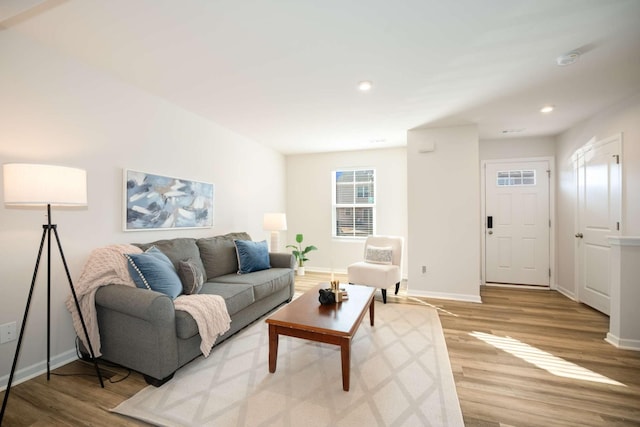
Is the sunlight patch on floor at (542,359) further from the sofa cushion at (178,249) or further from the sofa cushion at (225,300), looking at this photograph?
the sofa cushion at (178,249)

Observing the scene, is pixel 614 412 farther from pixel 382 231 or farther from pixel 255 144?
pixel 255 144

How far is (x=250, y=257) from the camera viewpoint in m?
3.52

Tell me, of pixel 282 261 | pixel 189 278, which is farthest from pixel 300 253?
pixel 189 278

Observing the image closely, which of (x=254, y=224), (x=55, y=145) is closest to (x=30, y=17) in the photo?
(x=55, y=145)

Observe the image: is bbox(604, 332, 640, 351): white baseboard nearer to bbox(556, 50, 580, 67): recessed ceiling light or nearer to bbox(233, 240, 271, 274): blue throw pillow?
bbox(556, 50, 580, 67): recessed ceiling light

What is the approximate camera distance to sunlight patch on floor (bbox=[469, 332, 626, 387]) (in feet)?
6.95

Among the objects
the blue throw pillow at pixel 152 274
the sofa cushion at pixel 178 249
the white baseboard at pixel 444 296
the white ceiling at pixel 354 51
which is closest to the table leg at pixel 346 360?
the blue throw pillow at pixel 152 274

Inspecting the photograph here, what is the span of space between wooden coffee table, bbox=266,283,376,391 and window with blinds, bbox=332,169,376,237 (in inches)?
128

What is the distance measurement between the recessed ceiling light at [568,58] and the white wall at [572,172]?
4.73 ft

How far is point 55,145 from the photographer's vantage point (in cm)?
225

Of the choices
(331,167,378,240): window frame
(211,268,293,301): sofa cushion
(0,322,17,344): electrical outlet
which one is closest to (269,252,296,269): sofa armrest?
(211,268,293,301): sofa cushion

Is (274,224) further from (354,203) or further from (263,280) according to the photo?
(354,203)

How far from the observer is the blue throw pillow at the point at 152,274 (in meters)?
2.25

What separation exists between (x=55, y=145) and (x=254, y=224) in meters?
2.96
